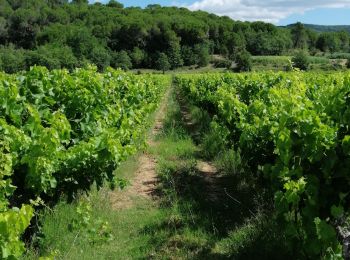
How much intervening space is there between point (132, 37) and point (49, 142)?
102m

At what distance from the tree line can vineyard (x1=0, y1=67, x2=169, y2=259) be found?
238 feet

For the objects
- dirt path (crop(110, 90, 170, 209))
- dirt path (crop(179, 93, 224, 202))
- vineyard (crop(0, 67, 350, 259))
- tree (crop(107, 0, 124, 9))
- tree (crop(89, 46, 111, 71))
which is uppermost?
tree (crop(107, 0, 124, 9))

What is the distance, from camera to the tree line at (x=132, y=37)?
3593 inches

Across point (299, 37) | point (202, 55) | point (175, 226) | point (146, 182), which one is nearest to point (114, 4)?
point (202, 55)

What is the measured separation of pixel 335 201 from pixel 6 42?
10610 centimetres

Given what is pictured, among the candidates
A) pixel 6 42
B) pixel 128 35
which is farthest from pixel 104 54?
pixel 6 42

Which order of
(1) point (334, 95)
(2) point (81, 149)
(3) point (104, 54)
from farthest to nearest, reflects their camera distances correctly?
(3) point (104, 54) < (2) point (81, 149) < (1) point (334, 95)

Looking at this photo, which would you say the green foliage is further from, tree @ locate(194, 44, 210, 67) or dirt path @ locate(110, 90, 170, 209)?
dirt path @ locate(110, 90, 170, 209)

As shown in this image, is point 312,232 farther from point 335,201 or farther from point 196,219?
point 196,219

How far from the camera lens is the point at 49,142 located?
4195 millimetres

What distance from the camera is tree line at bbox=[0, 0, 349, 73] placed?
91250mm

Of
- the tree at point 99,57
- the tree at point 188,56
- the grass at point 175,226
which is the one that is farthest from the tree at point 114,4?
the grass at point 175,226

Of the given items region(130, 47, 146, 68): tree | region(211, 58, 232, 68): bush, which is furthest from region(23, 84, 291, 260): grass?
region(130, 47, 146, 68): tree

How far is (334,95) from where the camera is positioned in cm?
399
